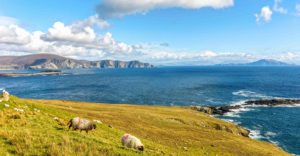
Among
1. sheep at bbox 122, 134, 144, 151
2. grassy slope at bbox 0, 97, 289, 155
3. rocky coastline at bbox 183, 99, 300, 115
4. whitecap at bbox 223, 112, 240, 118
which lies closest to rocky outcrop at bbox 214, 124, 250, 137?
grassy slope at bbox 0, 97, 289, 155

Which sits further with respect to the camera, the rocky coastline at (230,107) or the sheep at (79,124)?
the rocky coastline at (230,107)

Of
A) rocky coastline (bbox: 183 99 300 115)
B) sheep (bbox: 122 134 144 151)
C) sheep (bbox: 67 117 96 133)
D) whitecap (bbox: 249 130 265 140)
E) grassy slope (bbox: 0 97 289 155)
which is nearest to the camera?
grassy slope (bbox: 0 97 289 155)

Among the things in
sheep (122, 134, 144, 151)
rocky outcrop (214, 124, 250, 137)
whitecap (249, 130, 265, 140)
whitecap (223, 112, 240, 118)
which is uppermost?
sheep (122, 134, 144, 151)

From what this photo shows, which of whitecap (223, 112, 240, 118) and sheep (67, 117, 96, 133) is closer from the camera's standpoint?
sheep (67, 117, 96, 133)

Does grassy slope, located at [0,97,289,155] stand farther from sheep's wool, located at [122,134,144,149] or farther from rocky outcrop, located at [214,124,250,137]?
sheep's wool, located at [122,134,144,149]

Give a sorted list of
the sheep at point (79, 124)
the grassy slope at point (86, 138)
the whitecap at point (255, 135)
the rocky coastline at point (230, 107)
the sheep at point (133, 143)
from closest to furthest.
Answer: the grassy slope at point (86, 138)
the sheep at point (133, 143)
the sheep at point (79, 124)
the whitecap at point (255, 135)
the rocky coastline at point (230, 107)

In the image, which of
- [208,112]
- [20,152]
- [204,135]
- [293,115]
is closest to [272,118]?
[293,115]

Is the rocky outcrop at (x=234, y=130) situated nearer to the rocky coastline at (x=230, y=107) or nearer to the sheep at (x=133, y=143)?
the rocky coastline at (x=230, y=107)

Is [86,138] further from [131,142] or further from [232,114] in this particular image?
[232,114]

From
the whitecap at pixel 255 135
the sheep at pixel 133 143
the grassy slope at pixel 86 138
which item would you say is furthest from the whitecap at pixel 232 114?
→ the sheep at pixel 133 143

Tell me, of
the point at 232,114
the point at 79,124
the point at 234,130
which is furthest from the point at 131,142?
the point at 232,114

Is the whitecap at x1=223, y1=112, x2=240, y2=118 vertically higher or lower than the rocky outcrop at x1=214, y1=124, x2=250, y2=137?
lower

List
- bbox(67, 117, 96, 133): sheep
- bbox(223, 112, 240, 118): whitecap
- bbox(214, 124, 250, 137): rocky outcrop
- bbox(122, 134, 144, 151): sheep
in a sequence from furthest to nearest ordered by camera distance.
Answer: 1. bbox(223, 112, 240, 118): whitecap
2. bbox(214, 124, 250, 137): rocky outcrop
3. bbox(67, 117, 96, 133): sheep
4. bbox(122, 134, 144, 151): sheep

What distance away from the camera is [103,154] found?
413 inches
